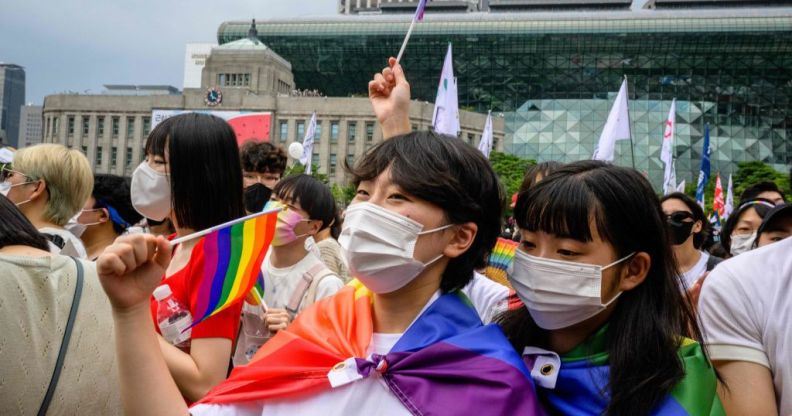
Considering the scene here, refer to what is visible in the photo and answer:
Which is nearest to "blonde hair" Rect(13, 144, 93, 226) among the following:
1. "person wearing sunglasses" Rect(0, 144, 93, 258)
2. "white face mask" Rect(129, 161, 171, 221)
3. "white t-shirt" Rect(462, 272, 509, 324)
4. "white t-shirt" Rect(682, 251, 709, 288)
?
"person wearing sunglasses" Rect(0, 144, 93, 258)

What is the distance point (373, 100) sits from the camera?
135 inches

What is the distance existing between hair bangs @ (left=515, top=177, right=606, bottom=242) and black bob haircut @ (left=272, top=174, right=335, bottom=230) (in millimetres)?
2324

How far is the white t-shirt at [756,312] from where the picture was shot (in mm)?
2117

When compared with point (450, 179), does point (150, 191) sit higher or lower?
lower

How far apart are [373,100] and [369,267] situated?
4.66 ft

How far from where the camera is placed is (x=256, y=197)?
527 centimetres

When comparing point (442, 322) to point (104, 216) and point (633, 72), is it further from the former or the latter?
point (633, 72)

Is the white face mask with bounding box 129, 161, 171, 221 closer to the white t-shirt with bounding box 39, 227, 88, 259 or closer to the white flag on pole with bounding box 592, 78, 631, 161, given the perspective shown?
the white t-shirt with bounding box 39, 227, 88, 259

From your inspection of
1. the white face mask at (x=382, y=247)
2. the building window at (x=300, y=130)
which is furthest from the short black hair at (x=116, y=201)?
the building window at (x=300, y=130)

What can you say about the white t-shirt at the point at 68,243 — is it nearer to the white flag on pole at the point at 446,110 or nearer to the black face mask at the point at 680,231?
the black face mask at the point at 680,231

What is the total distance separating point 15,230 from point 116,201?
9.22 feet

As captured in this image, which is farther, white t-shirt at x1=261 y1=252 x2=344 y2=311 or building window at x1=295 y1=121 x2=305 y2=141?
building window at x1=295 y1=121 x2=305 y2=141

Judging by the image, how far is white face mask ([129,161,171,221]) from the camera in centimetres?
296

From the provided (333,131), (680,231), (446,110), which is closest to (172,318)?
(680,231)
